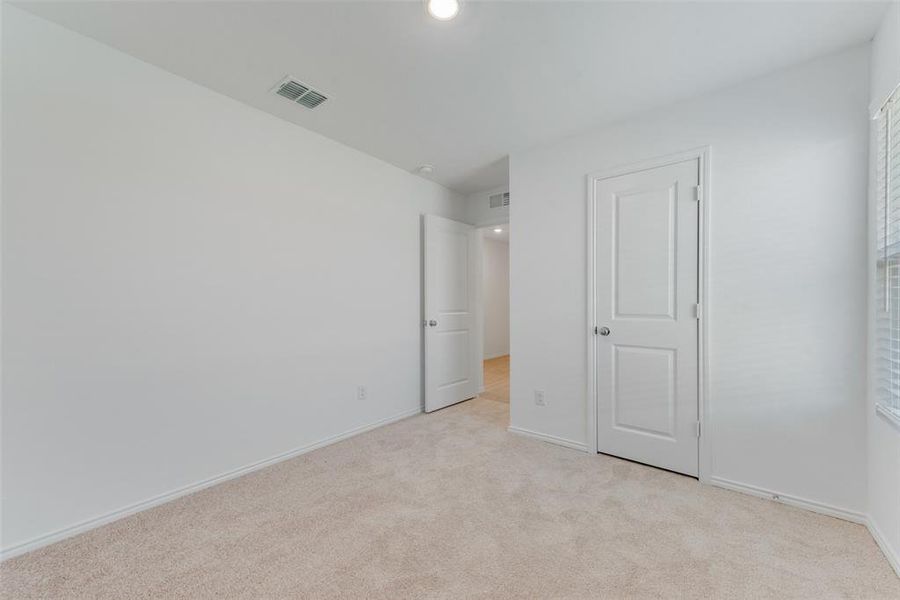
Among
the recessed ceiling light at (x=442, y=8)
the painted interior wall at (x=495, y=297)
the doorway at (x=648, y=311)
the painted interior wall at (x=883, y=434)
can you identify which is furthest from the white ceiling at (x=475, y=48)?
the painted interior wall at (x=495, y=297)

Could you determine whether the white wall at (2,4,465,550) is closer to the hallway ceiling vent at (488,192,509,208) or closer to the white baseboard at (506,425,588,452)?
the white baseboard at (506,425,588,452)

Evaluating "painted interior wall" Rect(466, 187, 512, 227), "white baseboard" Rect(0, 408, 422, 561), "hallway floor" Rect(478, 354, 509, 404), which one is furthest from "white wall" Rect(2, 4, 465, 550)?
"hallway floor" Rect(478, 354, 509, 404)

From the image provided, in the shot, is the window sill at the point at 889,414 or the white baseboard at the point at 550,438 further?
the white baseboard at the point at 550,438

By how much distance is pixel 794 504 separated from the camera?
1976 millimetres

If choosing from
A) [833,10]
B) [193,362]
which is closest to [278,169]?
[193,362]

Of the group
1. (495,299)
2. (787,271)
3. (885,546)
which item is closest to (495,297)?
(495,299)

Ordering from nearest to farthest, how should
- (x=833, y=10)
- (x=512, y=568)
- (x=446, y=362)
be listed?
(x=512, y=568)
(x=833, y=10)
(x=446, y=362)

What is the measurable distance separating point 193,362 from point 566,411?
2594 millimetres

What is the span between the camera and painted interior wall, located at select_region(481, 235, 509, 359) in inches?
292

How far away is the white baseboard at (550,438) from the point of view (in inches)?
109

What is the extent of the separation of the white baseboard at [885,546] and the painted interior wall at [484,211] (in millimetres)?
3366

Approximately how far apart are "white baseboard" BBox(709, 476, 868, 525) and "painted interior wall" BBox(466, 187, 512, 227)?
116 inches

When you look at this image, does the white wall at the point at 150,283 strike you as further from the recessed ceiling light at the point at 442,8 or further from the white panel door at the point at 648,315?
the white panel door at the point at 648,315

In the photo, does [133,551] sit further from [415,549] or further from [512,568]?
[512,568]
